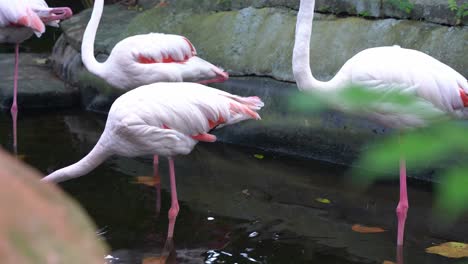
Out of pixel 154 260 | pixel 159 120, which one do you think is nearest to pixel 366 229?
pixel 154 260

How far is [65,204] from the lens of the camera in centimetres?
75

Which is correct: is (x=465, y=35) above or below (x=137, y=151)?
above

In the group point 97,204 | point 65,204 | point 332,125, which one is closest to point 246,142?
point 332,125

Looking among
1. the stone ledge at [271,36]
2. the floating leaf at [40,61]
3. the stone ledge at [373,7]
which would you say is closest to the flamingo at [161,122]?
the stone ledge at [271,36]

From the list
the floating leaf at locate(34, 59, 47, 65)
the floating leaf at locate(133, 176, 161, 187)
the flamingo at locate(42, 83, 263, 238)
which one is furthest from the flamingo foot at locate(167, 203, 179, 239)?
the floating leaf at locate(34, 59, 47, 65)

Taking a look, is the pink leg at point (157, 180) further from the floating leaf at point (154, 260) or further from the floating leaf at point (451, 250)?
the floating leaf at point (451, 250)

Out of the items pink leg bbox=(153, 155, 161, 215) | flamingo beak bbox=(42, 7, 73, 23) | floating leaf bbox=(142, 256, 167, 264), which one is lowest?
pink leg bbox=(153, 155, 161, 215)

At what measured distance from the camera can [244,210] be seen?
15.0ft

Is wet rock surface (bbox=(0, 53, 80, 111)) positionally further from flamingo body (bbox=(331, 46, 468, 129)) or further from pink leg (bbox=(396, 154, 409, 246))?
pink leg (bbox=(396, 154, 409, 246))

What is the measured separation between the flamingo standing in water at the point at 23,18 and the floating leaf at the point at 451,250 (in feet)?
12.1

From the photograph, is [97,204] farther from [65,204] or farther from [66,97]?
[65,204]

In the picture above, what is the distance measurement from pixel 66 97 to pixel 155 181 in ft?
8.35

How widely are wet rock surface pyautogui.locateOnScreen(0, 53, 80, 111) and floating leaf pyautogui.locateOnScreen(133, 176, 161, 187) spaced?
2368 millimetres

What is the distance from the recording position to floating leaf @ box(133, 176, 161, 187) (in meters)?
5.13
